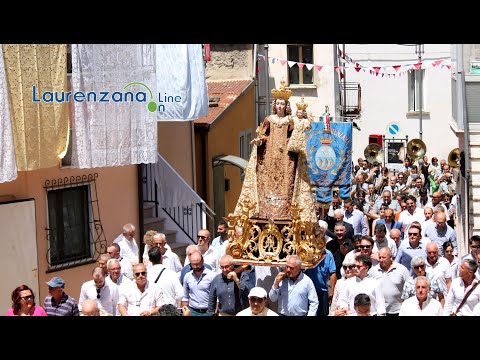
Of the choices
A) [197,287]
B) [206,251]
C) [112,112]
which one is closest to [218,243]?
[206,251]

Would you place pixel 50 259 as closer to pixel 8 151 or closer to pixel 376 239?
pixel 8 151

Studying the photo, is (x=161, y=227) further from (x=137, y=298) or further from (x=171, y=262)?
(x=137, y=298)

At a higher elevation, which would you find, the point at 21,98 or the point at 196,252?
the point at 21,98

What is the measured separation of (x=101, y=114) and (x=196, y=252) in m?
5.06

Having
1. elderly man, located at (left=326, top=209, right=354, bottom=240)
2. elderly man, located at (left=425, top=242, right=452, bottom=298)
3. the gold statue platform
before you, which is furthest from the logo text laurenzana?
elderly man, located at (left=425, top=242, right=452, bottom=298)

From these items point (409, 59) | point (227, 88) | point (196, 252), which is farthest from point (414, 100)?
point (196, 252)

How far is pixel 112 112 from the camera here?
59.4 ft

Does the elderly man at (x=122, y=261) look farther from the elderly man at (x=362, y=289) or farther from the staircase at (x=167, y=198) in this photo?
the staircase at (x=167, y=198)

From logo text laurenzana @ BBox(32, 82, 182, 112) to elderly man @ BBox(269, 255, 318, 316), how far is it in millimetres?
5381

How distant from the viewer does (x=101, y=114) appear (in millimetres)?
17859

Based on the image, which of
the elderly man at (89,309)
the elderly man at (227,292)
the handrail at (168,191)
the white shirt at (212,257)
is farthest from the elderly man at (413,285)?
the handrail at (168,191)

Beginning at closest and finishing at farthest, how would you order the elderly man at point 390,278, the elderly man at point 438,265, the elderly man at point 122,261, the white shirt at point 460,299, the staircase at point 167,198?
the white shirt at point 460,299 → the elderly man at point 390,278 → the elderly man at point 438,265 → the elderly man at point 122,261 → the staircase at point 167,198

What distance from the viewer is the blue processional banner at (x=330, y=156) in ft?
72.9

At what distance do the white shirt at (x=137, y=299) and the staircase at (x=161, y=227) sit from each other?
7627 mm
